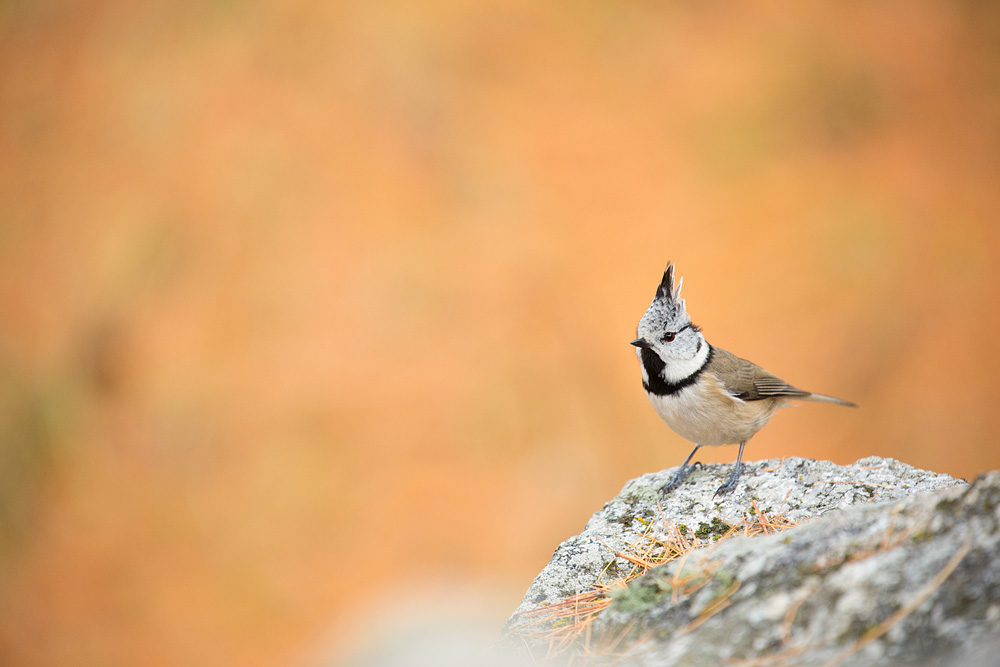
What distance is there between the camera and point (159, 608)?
6.26 meters

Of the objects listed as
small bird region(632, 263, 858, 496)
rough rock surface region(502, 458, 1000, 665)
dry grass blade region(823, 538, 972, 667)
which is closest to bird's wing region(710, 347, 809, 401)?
small bird region(632, 263, 858, 496)

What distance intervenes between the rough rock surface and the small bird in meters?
1.38

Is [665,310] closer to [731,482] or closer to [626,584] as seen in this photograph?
[731,482]

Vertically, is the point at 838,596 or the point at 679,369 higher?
the point at 679,369

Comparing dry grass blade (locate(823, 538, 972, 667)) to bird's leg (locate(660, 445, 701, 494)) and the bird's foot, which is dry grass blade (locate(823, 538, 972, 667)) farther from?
bird's leg (locate(660, 445, 701, 494))

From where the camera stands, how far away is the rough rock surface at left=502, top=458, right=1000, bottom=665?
1318 mm

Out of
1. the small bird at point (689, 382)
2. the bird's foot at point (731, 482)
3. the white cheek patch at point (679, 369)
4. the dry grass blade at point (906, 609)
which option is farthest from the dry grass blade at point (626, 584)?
the white cheek patch at point (679, 369)

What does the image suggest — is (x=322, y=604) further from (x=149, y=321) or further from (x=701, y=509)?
(x=701, y=509)

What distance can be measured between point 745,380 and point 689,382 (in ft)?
1.27

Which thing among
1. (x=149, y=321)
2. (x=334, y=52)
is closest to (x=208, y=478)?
(x=149, y=321)

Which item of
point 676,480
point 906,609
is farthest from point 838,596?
point 676,480

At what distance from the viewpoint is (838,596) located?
58.7 inches

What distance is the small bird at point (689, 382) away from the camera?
10.9 feet

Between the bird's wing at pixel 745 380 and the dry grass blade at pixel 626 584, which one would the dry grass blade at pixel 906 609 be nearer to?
the dry grass blade at pixel 626 584
